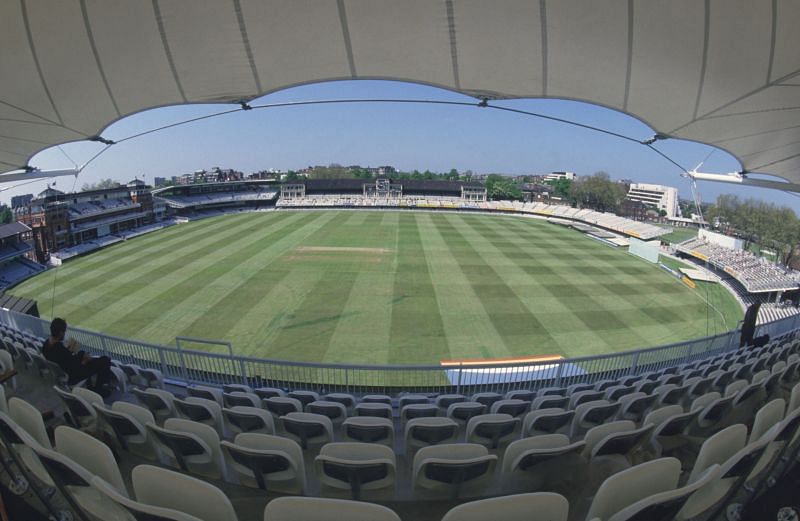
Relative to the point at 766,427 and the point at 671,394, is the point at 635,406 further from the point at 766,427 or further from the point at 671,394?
the point at 766,427

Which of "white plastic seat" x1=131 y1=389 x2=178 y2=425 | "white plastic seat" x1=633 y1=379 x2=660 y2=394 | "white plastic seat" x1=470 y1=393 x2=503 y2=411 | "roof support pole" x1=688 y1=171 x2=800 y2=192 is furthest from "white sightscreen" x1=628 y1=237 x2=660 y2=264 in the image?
"white plastic seat" x1=131 y1=389 x2=178 y2=425

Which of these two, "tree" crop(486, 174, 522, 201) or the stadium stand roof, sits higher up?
"tree" crop(486, 174, 522, 201)

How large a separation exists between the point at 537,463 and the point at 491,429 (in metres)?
0.82

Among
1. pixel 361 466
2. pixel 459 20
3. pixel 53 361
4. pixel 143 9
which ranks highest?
pixel 143 9

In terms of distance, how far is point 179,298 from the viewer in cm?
1880

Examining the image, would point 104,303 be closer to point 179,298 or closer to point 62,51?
point 179,298

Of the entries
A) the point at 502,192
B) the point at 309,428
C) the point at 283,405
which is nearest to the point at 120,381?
the point at 283,405

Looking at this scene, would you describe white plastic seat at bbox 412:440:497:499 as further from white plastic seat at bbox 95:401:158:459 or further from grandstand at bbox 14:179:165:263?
grandstand at bbox 14:179:165:263

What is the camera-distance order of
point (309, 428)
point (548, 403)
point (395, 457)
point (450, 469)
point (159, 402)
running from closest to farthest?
point (450, 469)
point (395, 457)
point (309, 428)
point (159, 402)
point (548, 403)

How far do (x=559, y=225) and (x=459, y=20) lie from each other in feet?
174

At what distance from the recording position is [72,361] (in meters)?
4.31

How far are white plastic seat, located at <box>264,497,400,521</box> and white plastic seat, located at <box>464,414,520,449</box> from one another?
7.32 feet

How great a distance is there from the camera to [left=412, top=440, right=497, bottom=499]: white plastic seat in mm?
2568

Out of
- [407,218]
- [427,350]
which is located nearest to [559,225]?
[407,218]
